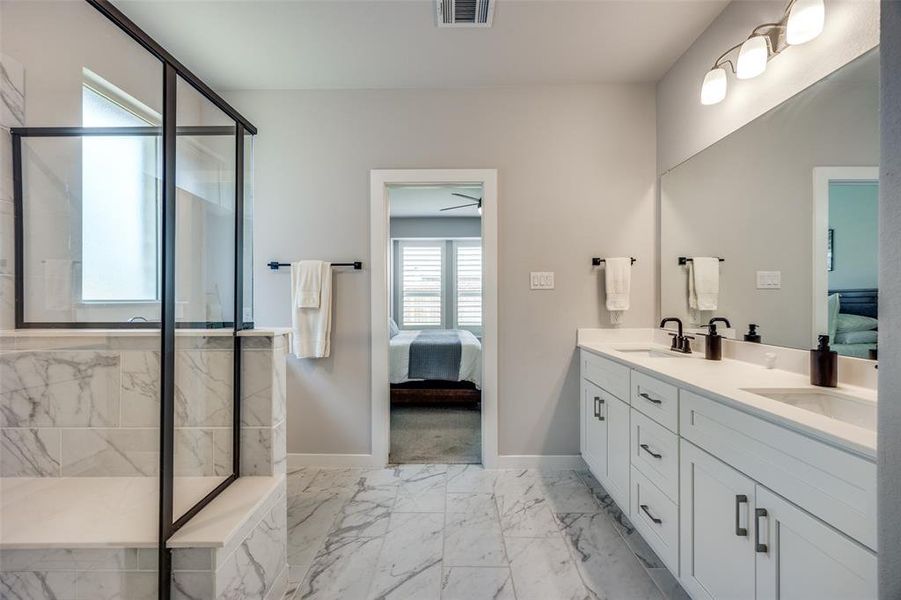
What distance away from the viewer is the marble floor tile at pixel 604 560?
1.40 m

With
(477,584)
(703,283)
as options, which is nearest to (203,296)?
(477,584)

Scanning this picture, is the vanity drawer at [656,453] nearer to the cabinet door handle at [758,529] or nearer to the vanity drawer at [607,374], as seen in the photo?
the vanity drawer at [607,374]

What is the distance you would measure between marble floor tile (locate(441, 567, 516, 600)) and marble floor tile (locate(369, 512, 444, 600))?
45 mm

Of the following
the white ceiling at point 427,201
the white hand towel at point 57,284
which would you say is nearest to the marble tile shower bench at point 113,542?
the white hand towel at point 57,284

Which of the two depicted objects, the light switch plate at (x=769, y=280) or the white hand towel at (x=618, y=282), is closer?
the light switch plate at (x=769, y=280)

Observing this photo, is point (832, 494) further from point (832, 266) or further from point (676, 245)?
point (676, 245)

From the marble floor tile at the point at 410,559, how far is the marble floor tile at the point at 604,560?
63cm

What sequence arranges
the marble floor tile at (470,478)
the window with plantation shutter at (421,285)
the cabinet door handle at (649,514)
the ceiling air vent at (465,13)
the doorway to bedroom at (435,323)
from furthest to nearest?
the window with plantation shutter at (421,285)
the doorway to bedroom at (435,323)
the marble floor tile at (470,478)
the ceiling air vent at (465,13)
the cabinet door handle at (649,514)

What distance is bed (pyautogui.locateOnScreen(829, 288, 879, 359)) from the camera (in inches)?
46.6

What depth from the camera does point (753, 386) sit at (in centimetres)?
124

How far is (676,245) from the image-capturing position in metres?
2.21

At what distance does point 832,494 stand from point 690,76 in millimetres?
2229

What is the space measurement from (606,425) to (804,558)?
1.12 metres

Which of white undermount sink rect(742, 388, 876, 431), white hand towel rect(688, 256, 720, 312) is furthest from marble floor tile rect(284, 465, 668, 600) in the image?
white hand towel rect(688, 256, 720, 312)
